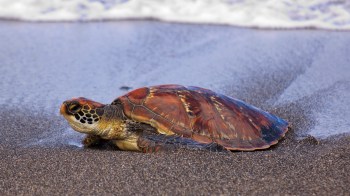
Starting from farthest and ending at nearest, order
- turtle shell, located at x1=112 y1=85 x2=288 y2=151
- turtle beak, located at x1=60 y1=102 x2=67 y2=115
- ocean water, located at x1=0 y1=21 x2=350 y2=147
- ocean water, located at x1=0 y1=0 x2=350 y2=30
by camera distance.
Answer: ocean water, located at x1=0 y1=0 x2=350 y2=30 → ocean water, located at x1=0 y1=21 x2=350 y2=147 → turtle shell, located at x1=112 y1=85 x2=288 y2=151 → turtle beak, located at x1=60 y1=102 x2=67 y2=115

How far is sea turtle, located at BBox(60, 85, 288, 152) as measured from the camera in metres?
4.08

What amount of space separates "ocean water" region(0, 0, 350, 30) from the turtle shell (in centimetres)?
470

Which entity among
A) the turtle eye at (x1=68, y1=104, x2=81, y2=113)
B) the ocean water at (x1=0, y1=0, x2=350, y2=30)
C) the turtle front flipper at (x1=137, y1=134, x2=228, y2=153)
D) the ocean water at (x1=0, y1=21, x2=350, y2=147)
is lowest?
the ocean water at (x1=0, y1=0, x2=350, y2=30)

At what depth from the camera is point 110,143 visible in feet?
14.5

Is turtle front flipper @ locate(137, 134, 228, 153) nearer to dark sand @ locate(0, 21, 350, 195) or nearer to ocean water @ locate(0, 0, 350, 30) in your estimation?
dark sand @ locate(0, 21, 350, 195)

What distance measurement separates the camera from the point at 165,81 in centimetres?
614

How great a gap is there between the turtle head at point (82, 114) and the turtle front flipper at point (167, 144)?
35 centimetres

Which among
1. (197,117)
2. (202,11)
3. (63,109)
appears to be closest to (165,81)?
(197,117)

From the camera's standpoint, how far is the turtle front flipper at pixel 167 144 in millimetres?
3850

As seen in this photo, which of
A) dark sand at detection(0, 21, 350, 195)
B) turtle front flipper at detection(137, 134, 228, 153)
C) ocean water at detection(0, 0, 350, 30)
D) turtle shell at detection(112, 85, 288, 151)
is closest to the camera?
dark sand at detection(0, 21, 350, 195)

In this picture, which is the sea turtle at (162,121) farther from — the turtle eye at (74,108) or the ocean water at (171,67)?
the ocean water at (171,67)

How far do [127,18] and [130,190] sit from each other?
6.19 metres

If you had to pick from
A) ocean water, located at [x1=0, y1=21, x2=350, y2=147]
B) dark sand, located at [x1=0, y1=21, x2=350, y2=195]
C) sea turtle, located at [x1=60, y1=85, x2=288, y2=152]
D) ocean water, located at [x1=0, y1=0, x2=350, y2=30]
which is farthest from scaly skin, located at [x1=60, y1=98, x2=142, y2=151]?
ocean water, located at [x1=0, y1=0, x2=350, y2=30]

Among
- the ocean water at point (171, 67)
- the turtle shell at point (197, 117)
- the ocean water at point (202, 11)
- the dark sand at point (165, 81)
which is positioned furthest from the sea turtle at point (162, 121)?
the ocean water at point (202, 11)
